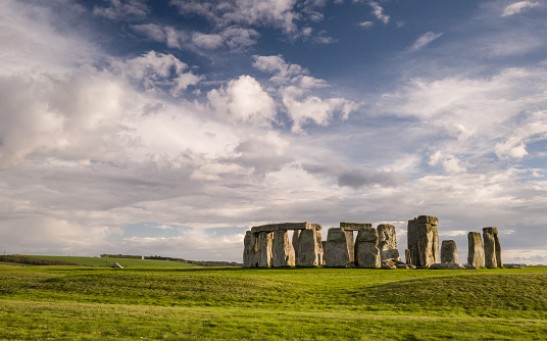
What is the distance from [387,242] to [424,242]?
3092 millimetres

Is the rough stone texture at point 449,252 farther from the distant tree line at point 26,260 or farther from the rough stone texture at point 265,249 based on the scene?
the distant tree line at point 26,260

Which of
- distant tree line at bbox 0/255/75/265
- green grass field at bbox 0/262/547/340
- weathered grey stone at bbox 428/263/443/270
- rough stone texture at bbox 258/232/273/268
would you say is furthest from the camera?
distant tree line at bbox 0/255/75/265

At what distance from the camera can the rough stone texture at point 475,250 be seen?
44469 mm

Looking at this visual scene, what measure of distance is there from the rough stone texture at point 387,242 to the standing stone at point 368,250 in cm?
209

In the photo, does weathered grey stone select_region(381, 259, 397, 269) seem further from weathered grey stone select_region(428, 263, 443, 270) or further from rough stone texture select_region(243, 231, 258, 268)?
rough stone texture select_region(243, 231, 258, 268)

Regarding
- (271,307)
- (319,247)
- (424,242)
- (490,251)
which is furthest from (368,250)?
(271,307)

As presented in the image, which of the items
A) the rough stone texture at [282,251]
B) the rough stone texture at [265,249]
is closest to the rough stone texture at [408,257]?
the rough stone texture at [282,251]

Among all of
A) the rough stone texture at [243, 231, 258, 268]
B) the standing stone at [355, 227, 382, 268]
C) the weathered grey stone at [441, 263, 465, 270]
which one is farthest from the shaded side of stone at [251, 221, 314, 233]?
the weathered grey stone at [441, 263, 465, 270]

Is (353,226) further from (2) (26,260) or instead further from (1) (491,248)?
(2) (26,260)

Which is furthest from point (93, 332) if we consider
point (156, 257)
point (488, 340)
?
point (156, 257)

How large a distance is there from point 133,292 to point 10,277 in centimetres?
1058

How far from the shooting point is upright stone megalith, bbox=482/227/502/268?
152 feet

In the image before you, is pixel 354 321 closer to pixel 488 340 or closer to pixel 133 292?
pixel 488 340

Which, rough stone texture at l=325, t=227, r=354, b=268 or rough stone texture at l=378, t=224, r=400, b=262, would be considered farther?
rough stone texture at l=378, t=224, r=400, b=262
